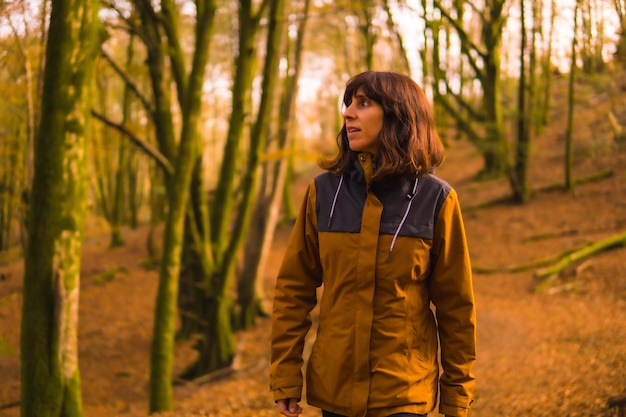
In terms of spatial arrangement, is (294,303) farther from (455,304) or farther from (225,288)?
(225,288)

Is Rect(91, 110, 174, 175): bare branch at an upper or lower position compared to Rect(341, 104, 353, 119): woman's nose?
upper

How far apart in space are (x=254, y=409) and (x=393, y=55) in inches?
726

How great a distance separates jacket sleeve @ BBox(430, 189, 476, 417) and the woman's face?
0.36 metres

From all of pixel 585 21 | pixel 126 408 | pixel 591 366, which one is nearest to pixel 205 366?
pixel 126 408

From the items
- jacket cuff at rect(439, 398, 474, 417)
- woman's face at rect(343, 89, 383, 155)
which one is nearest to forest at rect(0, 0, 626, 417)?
jacket cuff at rect(439, 398, 474, 417)

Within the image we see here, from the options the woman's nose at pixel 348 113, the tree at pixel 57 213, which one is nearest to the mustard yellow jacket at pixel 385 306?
the woman's nose at pixel 348 113

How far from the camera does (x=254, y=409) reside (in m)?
5.82

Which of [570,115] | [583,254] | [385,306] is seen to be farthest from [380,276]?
[570,115]

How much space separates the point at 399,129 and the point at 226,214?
7594 mm

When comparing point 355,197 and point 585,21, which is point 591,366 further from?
point 585,21

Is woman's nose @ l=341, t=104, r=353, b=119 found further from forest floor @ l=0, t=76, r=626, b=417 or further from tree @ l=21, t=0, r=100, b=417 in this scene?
tree @ l=21, t=0, r=100, b=417

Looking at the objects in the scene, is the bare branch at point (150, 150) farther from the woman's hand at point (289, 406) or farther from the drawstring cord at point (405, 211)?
the woman's hand at point (289, 406)

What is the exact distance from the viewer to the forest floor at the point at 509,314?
6168 mm

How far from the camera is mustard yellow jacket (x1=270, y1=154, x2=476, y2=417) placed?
7.13 feet
